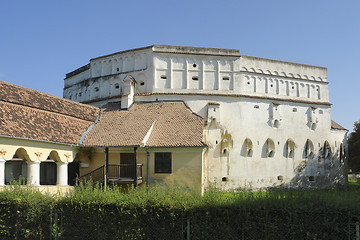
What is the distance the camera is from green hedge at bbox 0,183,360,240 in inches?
462

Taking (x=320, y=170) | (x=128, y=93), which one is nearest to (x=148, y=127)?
(x=128, y=93)

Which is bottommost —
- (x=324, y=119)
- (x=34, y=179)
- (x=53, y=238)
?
(x=53, y=238)

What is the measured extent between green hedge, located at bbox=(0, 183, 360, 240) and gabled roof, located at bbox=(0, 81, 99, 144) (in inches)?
268

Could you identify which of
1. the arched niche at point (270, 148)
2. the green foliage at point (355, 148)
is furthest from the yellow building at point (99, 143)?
the green foliage at point (355, 148)

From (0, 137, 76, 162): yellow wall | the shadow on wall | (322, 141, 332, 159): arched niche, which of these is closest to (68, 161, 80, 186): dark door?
(0, 137, 76, 162): yellow wall

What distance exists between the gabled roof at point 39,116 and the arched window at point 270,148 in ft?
55.8

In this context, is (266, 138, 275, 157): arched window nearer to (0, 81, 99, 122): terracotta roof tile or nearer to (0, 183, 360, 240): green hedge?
(0, 81, 99, 122): terracotta roof tile

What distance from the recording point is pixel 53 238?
551 inches

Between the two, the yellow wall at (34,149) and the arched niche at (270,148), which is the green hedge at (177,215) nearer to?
the yellow wall at (34,149)

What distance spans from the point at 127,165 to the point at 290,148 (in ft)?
62.0

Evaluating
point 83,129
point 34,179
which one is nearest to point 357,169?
point 83,129

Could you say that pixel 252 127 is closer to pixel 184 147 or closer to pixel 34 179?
pixel 184 147

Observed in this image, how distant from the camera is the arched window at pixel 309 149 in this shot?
3575 centimetres

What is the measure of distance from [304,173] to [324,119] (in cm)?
660
